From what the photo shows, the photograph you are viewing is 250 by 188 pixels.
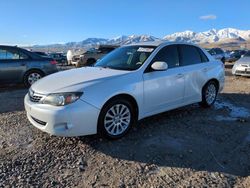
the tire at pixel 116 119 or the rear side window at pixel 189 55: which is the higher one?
the rear side window at pixel 189 55

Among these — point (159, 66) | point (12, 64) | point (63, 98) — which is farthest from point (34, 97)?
point (12, 64)

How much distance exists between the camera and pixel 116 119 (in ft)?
16.4

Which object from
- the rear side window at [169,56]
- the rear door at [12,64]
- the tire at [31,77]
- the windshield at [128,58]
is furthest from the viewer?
the tire at [31,77]

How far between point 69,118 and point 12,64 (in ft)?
20.9

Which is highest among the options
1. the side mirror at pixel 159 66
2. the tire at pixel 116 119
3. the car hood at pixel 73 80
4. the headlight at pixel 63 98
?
the side mirror at pixel 159 66

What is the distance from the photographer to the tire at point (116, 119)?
4.79 metres

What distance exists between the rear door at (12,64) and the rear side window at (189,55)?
5.86 metres

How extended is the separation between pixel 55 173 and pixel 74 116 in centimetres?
87

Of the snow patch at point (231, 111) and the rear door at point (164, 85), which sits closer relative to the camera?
the rear door at point (164, 85)

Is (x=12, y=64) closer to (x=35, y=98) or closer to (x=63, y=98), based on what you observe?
(x=35, y=98)

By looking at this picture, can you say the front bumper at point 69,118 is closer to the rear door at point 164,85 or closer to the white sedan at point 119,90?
the white sedan at point 119,90

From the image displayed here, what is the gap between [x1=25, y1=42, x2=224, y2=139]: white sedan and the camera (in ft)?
14.8

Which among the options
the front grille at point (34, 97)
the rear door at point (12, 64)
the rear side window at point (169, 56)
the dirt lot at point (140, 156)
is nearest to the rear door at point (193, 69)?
the rear side window at point (169, 56)

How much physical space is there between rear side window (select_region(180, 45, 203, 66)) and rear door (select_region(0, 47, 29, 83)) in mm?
5861
